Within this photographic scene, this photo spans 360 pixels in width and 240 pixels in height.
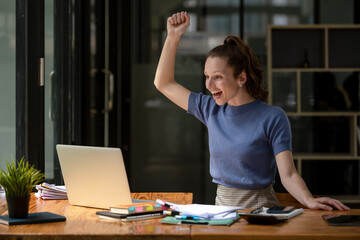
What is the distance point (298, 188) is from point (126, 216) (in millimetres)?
722

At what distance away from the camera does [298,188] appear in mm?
2326

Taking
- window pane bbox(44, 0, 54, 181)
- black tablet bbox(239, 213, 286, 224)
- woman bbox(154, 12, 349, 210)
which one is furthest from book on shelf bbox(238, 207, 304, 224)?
window pane bbox(44, 0, 54, 181)

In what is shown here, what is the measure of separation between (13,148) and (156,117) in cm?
330

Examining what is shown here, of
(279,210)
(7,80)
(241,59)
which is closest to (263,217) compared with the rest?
(279,210)

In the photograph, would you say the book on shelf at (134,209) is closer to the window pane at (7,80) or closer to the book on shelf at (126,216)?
the book on shelf at (126,216)

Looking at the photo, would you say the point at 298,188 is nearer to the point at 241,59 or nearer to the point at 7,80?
the point at 241,59

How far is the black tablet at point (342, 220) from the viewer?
194 centimetres

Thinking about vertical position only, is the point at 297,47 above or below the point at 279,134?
above

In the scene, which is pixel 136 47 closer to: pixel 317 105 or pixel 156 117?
pixel 156 117

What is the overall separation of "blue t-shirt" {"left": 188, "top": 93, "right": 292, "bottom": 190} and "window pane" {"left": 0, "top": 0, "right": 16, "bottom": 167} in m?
1.02

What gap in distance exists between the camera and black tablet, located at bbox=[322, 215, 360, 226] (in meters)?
1.94

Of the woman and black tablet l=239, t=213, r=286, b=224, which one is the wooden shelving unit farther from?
black tablet l=239, t=213, r=286, b=224

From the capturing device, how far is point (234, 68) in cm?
253

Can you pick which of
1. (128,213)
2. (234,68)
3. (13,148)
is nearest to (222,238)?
(128,213)
